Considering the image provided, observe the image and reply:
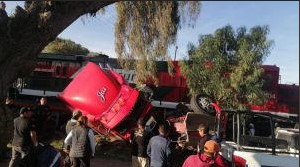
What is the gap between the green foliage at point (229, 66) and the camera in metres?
19.2

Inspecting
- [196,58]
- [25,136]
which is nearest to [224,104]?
[196,58]

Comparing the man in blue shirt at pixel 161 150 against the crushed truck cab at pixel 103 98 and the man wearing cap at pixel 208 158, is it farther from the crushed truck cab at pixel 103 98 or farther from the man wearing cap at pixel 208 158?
the crushed truck cab at pixel 103 98

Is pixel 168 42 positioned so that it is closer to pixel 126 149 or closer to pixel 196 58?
pixel 196 58

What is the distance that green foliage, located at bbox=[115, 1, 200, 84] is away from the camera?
1967 centimetres

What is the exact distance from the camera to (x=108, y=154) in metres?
14.9

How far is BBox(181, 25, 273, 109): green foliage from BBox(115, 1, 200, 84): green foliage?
1.17 meters

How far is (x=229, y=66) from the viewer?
19938 mm

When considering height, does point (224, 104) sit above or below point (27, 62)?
below

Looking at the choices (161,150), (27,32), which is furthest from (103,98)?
(161,150)

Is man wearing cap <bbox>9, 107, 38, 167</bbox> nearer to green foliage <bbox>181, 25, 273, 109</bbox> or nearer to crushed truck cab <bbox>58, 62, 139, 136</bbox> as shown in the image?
crushed truck cab <bbox>58, 62, 139, 136</bbox>

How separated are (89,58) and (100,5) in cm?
874

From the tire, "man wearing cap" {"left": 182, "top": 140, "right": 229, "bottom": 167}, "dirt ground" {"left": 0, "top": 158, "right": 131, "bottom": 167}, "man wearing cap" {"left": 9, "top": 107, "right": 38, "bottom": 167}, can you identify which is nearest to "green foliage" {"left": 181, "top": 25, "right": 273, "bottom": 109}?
the tire

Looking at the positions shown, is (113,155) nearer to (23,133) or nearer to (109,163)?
(109,163)

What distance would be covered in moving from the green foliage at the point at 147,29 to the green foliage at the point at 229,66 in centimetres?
117
